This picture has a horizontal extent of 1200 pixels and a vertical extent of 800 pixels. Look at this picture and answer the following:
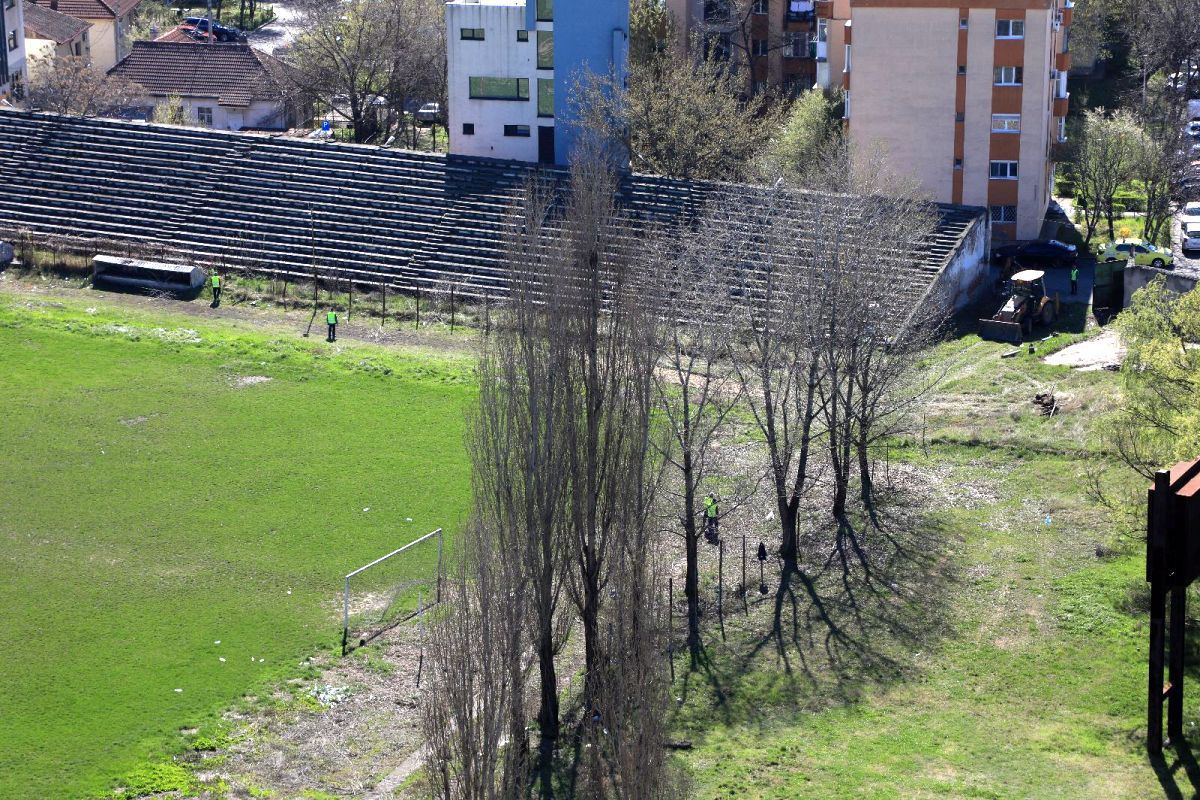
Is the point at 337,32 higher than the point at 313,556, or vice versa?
the point at 337,32

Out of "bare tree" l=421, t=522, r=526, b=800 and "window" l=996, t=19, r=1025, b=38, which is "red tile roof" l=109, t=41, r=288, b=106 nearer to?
"window" l=996, t=19, r=1025, b=38

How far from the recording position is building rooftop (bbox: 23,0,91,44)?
318 feet

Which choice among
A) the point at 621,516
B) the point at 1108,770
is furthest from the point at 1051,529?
the point at 621,516

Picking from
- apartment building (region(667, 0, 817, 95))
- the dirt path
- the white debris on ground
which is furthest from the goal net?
apartment building (region(667, 0, 817, 95))

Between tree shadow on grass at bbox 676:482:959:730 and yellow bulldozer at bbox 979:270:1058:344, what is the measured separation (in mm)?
13288

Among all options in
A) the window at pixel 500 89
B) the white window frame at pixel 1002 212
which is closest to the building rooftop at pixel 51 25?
the window at pixel 500 89

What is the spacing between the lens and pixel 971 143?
221 ft

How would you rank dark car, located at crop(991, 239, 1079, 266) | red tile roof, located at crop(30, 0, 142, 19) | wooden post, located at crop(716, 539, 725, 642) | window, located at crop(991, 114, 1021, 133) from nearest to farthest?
1. wooden post, located at crop(716, 539, 725, 642)
2. dark car, located at crop(991, 239, 1079, 266)
3. window, located at crop(991, 114, 1021, 133)
4. red tile roof, located at crop(30, 0, 142, 19)

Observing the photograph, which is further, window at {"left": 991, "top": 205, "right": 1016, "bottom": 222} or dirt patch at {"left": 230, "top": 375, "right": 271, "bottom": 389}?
window at {"left": 991, "top": 205, "right": 1016, "bottom": 222}

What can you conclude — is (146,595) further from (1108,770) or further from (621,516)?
(1108,770)

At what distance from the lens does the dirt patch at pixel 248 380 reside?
174 feet

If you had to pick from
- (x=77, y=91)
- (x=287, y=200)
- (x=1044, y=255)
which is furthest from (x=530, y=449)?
(x=77, y=91)

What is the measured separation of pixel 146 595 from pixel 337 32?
48.1 m

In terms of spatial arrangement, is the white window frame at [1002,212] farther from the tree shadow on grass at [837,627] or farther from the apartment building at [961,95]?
the tree shadow on grass at [837,627]
